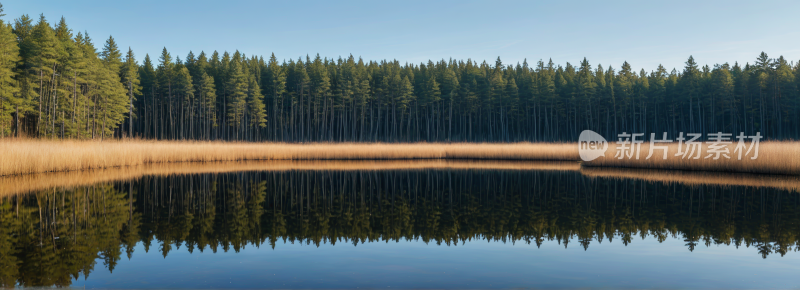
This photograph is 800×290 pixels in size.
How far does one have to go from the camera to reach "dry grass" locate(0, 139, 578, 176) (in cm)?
1630

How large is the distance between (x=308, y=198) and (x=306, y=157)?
18.7 meters

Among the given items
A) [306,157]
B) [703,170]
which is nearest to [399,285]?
[703,170]

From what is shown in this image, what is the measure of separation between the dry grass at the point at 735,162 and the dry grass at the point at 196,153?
7.15 m

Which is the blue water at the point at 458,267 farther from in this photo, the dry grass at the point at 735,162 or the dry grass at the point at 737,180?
the dry grass at the point at 735,162

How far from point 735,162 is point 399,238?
17469mm

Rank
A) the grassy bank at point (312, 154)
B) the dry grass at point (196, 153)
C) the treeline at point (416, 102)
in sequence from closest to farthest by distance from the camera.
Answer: the dry grass at point (196, 153)
the grassy bank at point (312, 154)
the treeline at point (416, 102)

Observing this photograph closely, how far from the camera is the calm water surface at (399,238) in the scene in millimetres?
5012

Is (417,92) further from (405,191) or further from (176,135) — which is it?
(405,191)

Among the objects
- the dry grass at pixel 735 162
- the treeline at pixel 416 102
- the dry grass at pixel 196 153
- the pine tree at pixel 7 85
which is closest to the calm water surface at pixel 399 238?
the dry grass at pixel 196 153

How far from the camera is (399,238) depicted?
7164mm

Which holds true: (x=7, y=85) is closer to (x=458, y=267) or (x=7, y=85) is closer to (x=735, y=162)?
(x=458, y=267)

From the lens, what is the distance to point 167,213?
9.23 meters

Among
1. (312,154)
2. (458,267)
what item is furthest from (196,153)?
(458,267)

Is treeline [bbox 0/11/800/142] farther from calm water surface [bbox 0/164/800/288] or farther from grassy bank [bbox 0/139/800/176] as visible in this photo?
calm water surface [bbox 0/164/800/288]
